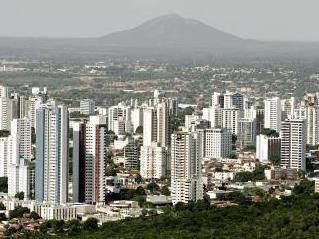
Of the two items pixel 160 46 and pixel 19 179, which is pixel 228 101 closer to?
pixel 19 179

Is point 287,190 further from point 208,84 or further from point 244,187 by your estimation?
point 208,84

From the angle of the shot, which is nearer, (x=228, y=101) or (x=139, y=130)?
(x=139, y=130)

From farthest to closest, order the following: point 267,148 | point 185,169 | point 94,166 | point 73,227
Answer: point 267,148 → point 185,169 → point 94,166 → point 73,227

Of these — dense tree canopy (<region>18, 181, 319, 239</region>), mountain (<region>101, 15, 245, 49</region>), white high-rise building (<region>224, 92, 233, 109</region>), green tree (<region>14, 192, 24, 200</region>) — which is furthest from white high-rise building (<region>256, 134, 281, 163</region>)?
mountain (<region>101, 15, 245, 49</region>)

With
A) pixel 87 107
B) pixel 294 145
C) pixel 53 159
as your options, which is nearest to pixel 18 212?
pixel 53 159

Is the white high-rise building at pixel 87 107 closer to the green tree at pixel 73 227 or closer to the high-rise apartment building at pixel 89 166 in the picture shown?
the high-rise apartment building at pixel 89 166

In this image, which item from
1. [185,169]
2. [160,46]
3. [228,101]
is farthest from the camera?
[160,46]

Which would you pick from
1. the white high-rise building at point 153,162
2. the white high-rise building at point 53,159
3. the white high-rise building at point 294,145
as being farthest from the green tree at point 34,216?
the white high-rise building at point 294,145
